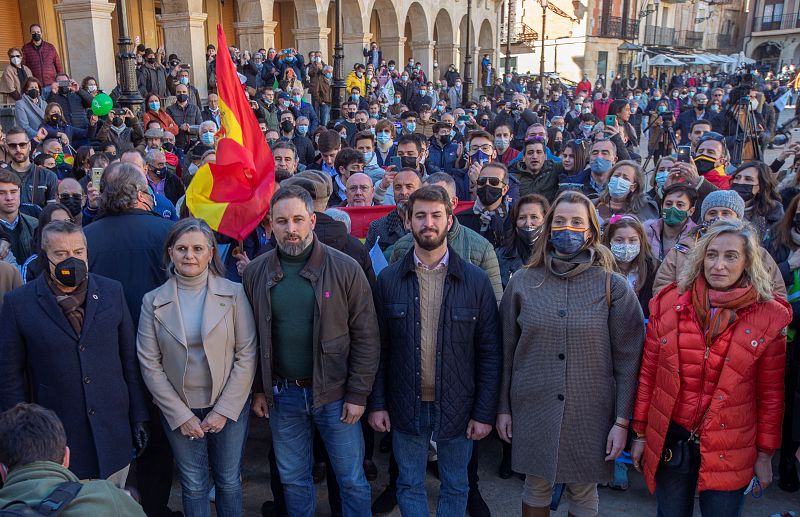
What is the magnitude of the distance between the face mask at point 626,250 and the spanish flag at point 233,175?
237 cm

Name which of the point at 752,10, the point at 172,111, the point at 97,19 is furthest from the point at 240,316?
the point at 752,10

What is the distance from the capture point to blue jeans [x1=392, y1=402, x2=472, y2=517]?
10.8 ft

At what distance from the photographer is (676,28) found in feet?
198

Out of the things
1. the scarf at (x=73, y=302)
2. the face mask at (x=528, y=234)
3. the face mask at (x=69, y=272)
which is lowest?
the scarf at (x=73, y=302)

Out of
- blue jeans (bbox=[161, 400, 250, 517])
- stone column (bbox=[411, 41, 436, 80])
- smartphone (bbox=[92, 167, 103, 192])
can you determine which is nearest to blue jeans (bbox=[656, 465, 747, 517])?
blue jeans (bbox=[161, 400, 250, 517])

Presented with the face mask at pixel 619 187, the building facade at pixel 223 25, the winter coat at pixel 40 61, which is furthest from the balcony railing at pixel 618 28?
the face mask at pixel 619 187

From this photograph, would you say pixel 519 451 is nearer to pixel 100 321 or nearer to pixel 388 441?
pixel 388 441

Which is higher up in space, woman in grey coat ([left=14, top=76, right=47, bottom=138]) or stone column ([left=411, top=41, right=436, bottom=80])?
stone column ([left=411, top=41, right=436, bottom=80])

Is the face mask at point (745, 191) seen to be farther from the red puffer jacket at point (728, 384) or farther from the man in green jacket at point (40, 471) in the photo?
the man in green jacket at point (40, 471)

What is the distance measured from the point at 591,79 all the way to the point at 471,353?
160ft

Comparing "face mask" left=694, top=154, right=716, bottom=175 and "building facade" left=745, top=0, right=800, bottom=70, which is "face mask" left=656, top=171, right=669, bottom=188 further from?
"building facade" left=745, top=0, right=800, bottom=70

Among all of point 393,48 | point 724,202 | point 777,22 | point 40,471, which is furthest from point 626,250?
point 777,22

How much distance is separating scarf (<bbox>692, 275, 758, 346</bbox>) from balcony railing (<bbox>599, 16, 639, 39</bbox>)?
5038cm

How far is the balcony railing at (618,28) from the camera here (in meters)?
48.7
